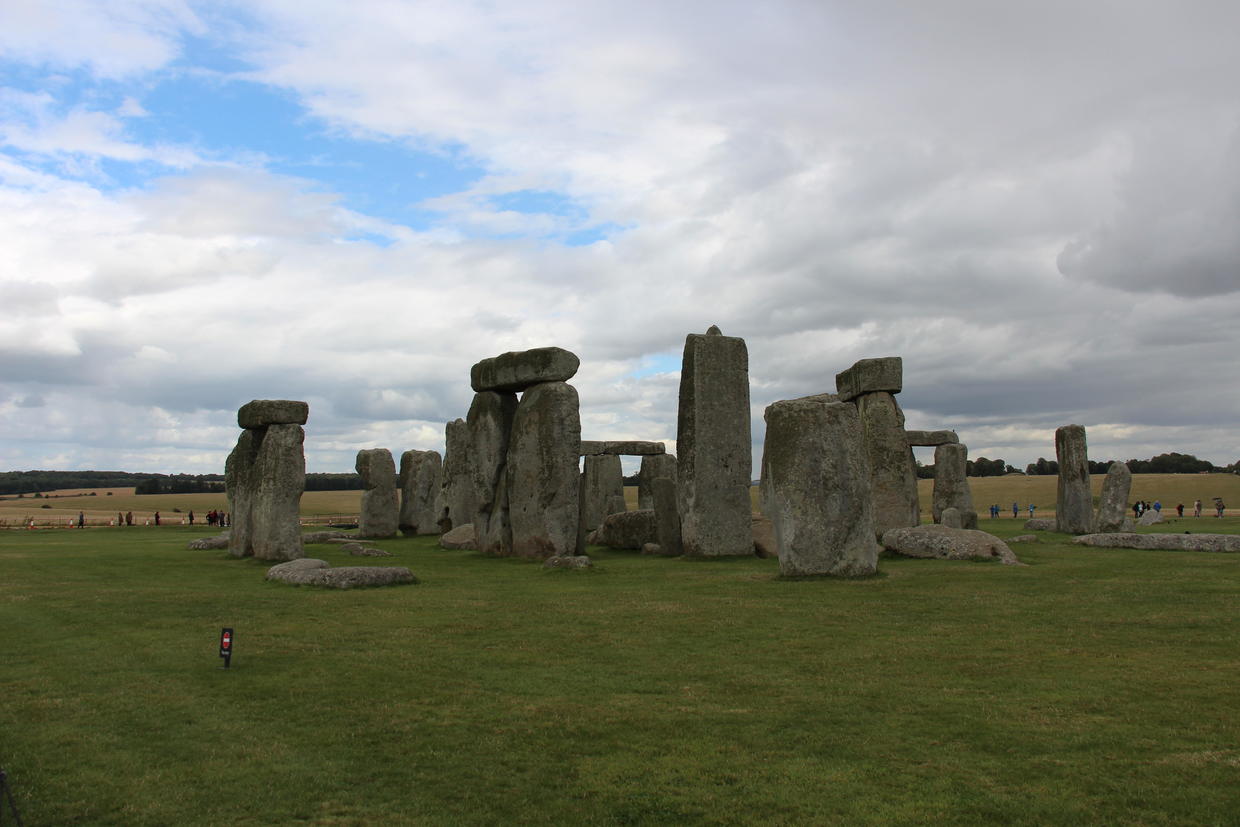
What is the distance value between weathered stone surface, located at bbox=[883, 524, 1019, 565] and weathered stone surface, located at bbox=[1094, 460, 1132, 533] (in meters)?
10.2

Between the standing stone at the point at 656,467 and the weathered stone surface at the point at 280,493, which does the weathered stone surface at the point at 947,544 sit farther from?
the standing stone at the point at 656,467

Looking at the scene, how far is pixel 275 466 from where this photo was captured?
17.7 metres

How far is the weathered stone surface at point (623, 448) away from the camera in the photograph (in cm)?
3234

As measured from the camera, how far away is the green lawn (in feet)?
15.2

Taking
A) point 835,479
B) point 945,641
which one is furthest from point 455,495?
point 945,641

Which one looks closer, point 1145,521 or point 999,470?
point 1145,521

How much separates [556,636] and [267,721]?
3.44 meters

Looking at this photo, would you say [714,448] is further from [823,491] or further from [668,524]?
[823,491]

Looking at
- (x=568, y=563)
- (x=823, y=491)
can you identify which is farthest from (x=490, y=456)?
(x=823, y=491)

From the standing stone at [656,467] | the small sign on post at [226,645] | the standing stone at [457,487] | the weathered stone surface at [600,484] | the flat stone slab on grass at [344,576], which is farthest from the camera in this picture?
the standing stone at [656,467]

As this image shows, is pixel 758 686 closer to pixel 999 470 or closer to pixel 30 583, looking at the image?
pixel 30 583

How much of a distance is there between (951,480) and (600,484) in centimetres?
1182

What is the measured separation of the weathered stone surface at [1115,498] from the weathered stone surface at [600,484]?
14.8 meters

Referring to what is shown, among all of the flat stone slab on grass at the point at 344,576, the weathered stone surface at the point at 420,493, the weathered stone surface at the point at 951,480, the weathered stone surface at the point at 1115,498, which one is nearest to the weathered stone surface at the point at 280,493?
the flat stone slab on grass at the point at 344,576
